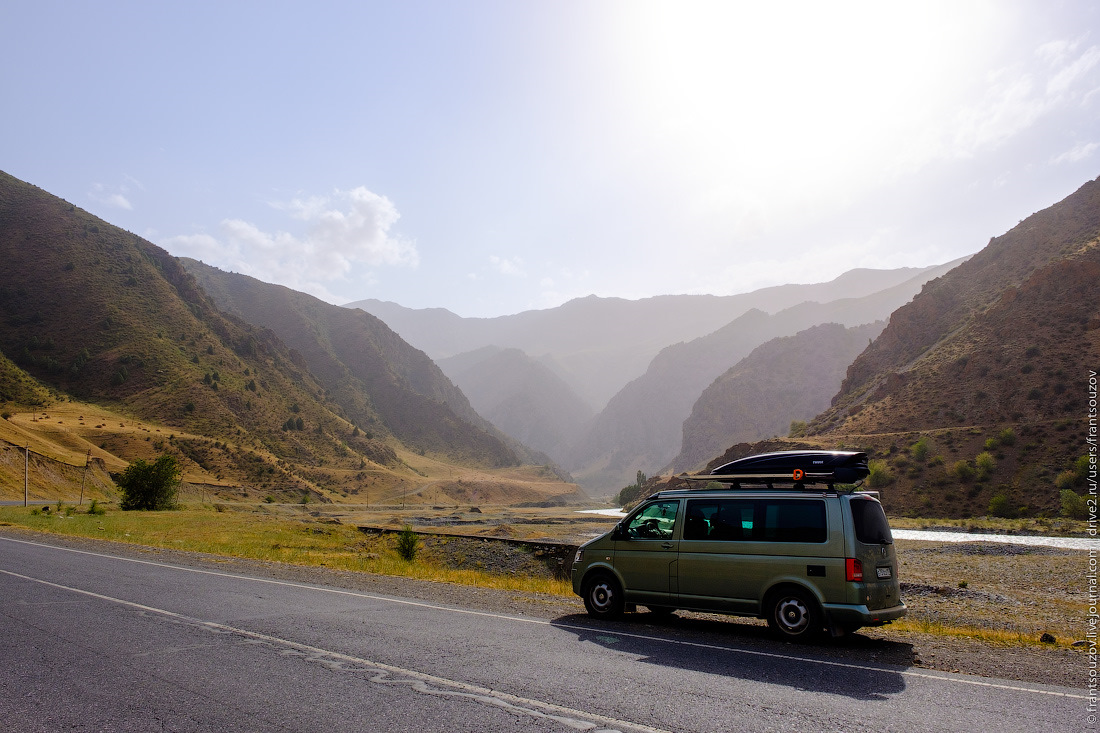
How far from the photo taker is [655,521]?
10430mm

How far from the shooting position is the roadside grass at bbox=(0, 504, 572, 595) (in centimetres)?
1753

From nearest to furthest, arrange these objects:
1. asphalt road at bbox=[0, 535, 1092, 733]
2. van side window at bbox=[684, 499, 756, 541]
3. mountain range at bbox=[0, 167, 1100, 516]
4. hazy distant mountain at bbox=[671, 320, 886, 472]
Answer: asphalt road at bbox=[0, 535, 1092, 733], van side window at bbox=[684, 499, 756, 541], mountain range at bbox=[0, 167, 1100, 516], hazy distant mountain at bbox=[671, 320, 886, 472]

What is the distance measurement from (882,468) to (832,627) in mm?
53724

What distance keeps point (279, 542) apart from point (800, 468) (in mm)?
27231

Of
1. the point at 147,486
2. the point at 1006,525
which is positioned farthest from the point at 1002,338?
the point at 147,486

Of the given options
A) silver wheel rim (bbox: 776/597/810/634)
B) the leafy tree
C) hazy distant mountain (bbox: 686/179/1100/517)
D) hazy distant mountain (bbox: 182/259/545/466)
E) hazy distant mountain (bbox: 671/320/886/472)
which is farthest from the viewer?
hazy distant mountain (bbox: 671/320/886/472)

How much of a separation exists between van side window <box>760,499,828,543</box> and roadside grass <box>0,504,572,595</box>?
6473 millimetres

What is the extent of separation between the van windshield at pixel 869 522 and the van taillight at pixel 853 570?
354mm

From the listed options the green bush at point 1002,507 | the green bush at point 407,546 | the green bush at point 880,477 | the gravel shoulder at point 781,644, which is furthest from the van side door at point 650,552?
the green bush at point 880,477

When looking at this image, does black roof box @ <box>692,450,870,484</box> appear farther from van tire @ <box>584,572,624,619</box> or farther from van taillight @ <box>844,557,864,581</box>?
van tire @ <box>584,572,624,619</box>

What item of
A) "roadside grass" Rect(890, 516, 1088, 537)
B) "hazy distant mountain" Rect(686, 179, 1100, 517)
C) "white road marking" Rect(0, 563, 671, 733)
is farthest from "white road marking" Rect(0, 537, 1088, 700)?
"hazy distant mountain" Rect(686, 179, 1100, 517)

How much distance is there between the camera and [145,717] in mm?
5363

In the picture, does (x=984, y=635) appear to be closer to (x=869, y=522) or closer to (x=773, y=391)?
(x=869, y=522)

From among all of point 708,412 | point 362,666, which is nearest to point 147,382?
point 362,666
